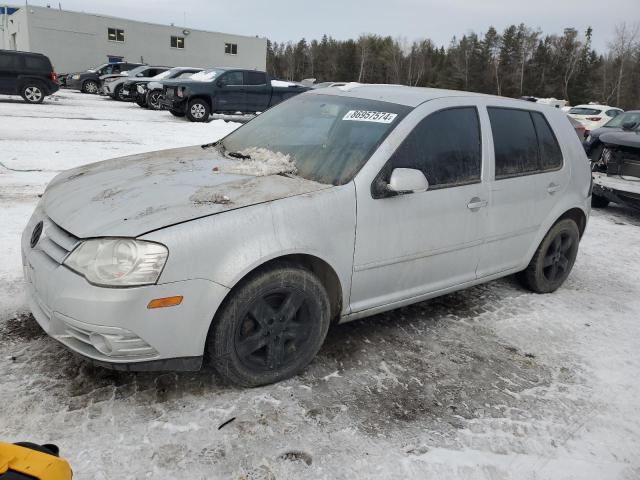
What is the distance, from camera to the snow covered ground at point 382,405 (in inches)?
92.7

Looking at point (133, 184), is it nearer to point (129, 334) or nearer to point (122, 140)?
point (129, 334)

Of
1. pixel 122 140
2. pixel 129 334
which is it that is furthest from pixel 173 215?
pixel 122 140

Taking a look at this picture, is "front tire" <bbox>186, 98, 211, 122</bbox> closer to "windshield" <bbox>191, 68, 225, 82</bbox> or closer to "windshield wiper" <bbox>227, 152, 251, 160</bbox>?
"windshield" <bbox>191, 68, 225, 82</bbox>

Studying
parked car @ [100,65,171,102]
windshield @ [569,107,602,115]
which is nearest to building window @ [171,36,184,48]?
parked car @ [100,65,171,102]

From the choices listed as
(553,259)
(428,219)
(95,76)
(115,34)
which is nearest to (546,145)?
(553,259)

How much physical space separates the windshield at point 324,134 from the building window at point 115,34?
39916 mm

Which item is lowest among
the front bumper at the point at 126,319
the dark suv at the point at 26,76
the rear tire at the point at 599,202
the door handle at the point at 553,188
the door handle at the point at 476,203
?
the rear tire at the point at 599,202

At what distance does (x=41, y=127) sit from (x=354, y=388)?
37.4 ft

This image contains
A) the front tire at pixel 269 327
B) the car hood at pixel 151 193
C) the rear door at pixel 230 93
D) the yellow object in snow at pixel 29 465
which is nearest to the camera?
the yellow object in snow at pixel 29 465

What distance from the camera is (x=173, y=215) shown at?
248 cm

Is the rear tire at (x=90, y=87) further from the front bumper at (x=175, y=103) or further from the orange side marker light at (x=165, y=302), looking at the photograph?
the orange side marker light at (x=165, y=302)

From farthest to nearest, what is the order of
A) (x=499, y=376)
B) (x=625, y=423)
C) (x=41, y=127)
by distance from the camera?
1. (x=41, y=127)
2. (x=499, y=376)
3. (x=625, y=423)

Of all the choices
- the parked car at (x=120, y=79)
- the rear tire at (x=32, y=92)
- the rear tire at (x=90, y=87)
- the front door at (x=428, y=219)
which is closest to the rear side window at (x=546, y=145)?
the front door at (x=428, y=219)

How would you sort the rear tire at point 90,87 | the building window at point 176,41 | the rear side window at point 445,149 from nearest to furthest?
the rear side window at point 445,149
the rear tire at point 90,87
the building window at point 176,41
